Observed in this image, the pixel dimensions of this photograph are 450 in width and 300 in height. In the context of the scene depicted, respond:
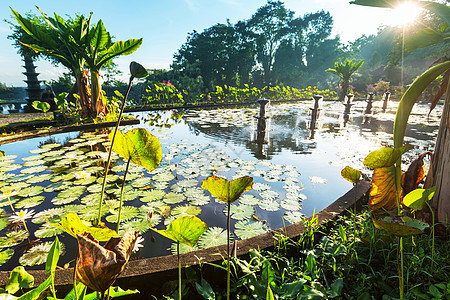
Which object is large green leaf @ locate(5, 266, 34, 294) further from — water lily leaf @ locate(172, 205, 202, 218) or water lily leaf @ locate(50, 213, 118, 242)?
water lily leaf @ locate(172, 205, 202, 218)

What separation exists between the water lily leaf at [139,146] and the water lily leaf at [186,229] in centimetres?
25

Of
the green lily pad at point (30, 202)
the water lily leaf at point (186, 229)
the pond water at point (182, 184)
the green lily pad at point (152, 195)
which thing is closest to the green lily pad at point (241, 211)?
the pond water at point (182, 184)

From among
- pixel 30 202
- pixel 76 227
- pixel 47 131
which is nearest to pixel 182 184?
pixel 30 202

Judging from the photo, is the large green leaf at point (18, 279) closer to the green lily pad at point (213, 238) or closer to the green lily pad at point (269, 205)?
the green lily pad at point (213, 238)

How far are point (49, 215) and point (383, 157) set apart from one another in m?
2.13

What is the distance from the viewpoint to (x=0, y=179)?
2098 millimetres

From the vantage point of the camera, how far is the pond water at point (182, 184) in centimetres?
142

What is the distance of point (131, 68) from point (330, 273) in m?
1.20

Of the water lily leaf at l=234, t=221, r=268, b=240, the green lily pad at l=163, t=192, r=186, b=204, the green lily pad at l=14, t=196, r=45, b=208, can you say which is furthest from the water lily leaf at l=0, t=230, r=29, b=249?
the water lily leaf at l=234, t=221, r=268, b=240

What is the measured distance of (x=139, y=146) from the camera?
0.68 m

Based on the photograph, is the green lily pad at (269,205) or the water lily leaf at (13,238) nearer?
the water lily leaf at (13,238)

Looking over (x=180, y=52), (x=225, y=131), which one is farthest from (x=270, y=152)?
(x=180, y=52)

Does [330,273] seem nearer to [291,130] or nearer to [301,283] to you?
[301,283]

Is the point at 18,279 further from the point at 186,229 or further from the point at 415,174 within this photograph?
the point at 415,174
